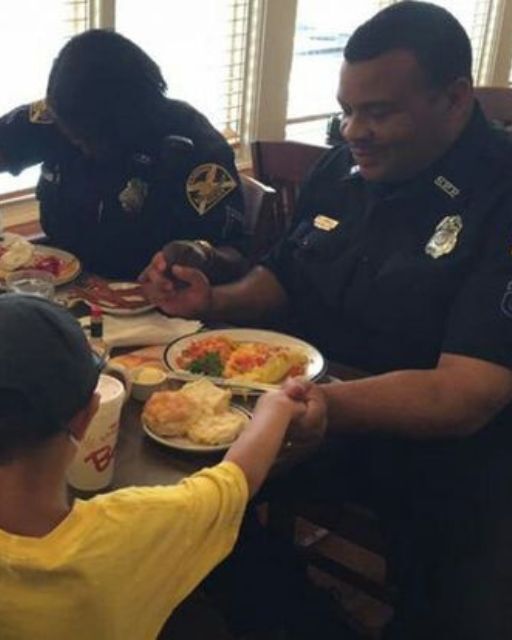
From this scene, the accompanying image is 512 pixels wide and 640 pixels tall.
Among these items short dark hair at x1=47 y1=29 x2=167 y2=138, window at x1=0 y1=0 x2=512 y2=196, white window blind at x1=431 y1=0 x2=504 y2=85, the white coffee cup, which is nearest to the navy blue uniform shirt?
short dark hair at x1=47 y1=29 x2=167 y2=138

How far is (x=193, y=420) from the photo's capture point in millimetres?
1312

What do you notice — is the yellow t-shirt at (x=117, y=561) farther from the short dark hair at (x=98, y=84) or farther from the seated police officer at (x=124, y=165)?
the short dark hair at (x=98, y=84)

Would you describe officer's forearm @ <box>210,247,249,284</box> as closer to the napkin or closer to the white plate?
the napkin

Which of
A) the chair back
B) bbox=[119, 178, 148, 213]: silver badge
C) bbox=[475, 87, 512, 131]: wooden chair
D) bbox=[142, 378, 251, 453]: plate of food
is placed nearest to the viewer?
bbox=[142, 378, 251, 453]: plate of food

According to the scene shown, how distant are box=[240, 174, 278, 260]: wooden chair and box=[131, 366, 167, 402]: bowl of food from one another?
2.37 ft

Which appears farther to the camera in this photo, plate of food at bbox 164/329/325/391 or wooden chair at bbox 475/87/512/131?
wooden chair at bbox 475/87/512/131

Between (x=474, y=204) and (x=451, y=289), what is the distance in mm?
160

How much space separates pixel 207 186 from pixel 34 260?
0.42 metres

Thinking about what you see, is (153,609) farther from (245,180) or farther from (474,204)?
(245,180)

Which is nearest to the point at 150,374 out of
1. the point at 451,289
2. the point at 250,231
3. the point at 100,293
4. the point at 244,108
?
the point at 100,293

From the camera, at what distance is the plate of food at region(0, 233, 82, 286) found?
1864 mm

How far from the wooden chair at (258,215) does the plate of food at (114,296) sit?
1.22 feet

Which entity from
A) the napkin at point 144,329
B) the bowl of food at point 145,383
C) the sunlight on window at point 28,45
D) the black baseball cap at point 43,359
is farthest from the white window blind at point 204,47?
the black baseball cap at point 43,359

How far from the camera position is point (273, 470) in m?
1.29
